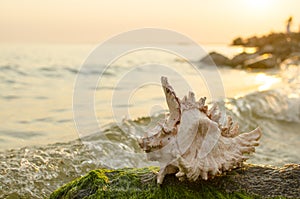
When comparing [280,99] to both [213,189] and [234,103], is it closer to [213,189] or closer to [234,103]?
[234,103]

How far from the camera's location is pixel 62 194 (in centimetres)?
370

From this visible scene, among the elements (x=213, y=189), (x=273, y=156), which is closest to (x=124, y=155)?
(x=273, y=156)

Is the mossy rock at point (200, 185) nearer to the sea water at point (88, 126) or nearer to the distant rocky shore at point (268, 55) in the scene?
the sea water at point (88, 126)

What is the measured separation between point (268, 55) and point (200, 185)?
3654 cm

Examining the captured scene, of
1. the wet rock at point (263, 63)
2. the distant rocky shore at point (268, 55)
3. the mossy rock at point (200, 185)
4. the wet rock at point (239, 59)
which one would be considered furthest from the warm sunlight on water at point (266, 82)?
the wet rock at point (239, 59)

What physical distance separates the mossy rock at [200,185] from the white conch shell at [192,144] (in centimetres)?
13

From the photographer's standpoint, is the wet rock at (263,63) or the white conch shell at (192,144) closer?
the white conch shell at (192,144)

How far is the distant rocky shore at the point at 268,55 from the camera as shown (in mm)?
30109

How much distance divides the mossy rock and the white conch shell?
0.13 meters

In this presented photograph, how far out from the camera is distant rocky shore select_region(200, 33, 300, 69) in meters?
30.1

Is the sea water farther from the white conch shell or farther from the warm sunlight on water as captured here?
the white conch shell

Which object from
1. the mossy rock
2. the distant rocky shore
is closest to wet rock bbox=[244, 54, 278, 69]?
the distant rocky shore

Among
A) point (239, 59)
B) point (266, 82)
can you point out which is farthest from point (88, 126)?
point (239, 59)

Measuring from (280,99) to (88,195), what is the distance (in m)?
10.5
